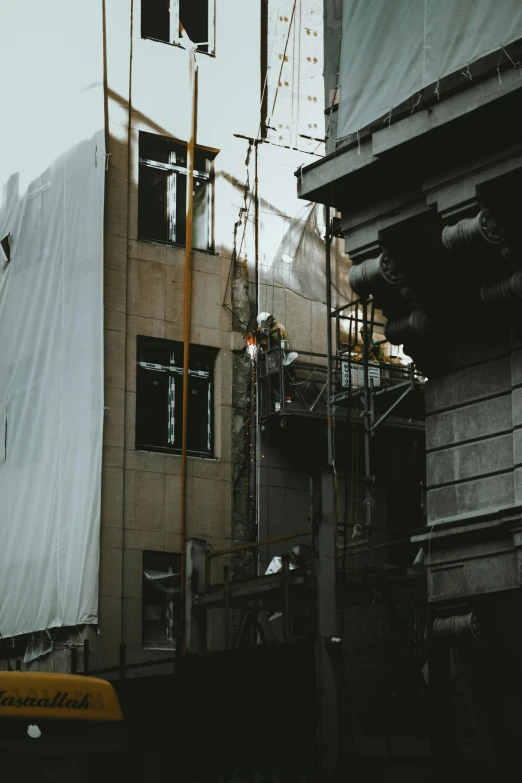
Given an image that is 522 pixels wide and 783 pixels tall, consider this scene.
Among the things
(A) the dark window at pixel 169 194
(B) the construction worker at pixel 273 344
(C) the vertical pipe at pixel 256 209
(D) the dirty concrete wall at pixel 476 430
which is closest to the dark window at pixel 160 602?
(B) the construction worker at pixel 273 344

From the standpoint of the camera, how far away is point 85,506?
22.3 meters

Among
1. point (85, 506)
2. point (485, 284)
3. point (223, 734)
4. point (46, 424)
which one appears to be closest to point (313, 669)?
point (223, 734)

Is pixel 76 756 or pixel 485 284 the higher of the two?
pixel 485 284

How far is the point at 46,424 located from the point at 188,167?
6.06 metres

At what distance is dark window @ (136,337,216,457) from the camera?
23.9m

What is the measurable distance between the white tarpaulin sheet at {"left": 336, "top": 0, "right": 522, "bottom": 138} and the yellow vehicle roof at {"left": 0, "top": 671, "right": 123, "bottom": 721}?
8.66 m

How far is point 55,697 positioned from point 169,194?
51.1ft

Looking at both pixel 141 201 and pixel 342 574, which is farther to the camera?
pixel 141 201

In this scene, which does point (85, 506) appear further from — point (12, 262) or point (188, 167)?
point (188, 167)

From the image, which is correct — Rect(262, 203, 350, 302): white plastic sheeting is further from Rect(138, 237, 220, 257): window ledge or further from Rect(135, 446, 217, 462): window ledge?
Rect(135, 446, 217, 462): window ledge

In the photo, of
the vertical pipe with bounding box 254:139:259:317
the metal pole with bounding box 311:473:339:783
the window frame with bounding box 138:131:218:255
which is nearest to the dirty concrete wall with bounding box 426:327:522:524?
the metal pole with bounding box 311:473:339:783

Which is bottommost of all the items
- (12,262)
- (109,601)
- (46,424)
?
(109,601)

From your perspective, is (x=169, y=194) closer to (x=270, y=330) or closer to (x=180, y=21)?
(x=270, y=330)

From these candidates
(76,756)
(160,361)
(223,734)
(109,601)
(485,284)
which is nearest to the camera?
(76,756)
